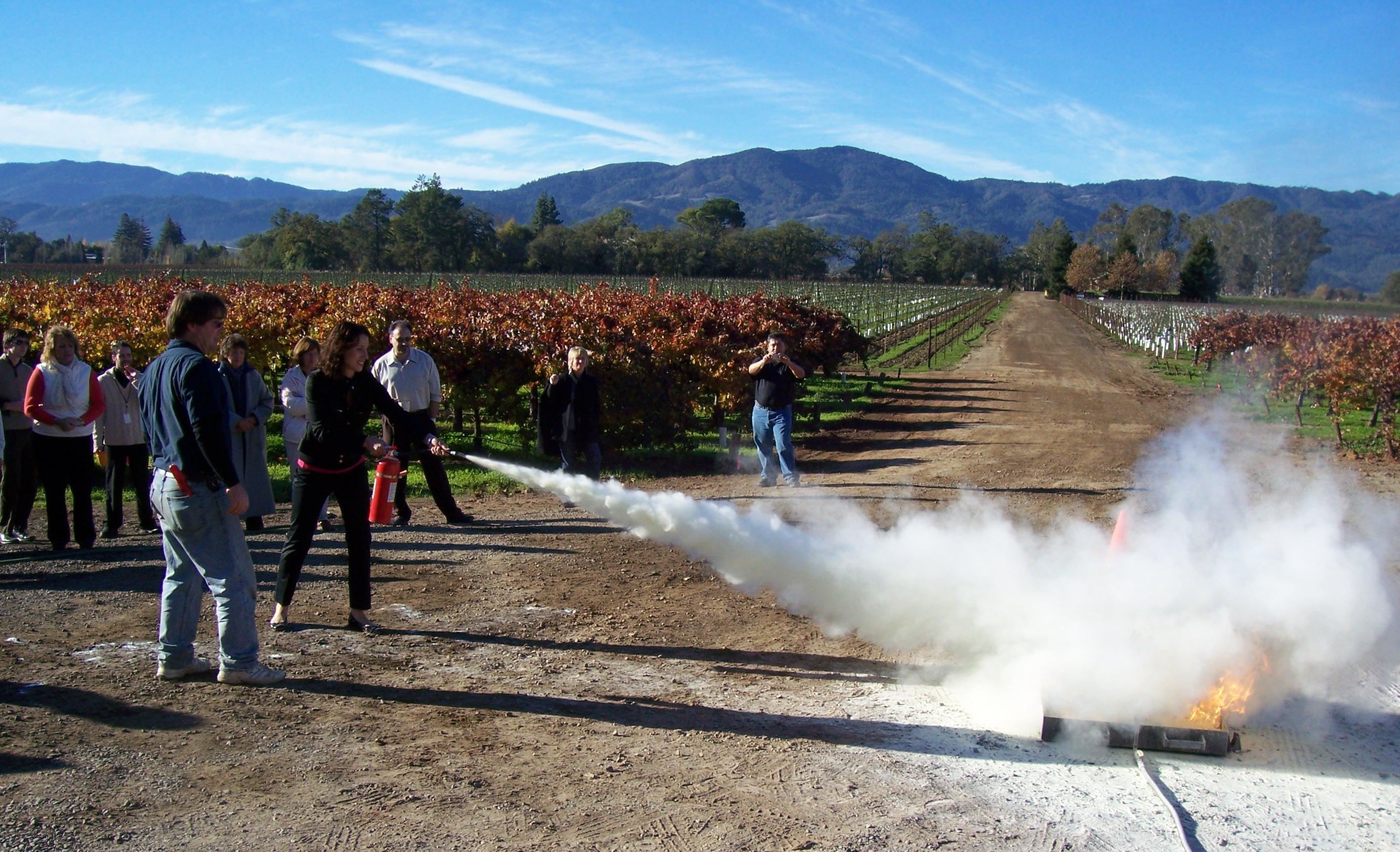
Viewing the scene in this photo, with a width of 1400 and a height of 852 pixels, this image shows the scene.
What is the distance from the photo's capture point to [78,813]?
400cm

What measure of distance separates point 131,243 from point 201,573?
5256 inches

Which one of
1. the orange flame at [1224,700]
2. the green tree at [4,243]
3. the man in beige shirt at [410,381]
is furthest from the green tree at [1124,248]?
the green tree at [4,243]

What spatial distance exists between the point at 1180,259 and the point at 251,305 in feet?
407

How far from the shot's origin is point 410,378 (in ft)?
29.3

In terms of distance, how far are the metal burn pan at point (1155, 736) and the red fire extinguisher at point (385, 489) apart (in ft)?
14.8

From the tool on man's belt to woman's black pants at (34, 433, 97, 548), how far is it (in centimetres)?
436

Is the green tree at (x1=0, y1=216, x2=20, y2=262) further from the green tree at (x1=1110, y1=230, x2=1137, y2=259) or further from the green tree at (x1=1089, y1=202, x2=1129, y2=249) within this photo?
the green tree at (x1=1089, y1=202, x2=1129, y2=249)

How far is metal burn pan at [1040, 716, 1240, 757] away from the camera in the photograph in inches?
194

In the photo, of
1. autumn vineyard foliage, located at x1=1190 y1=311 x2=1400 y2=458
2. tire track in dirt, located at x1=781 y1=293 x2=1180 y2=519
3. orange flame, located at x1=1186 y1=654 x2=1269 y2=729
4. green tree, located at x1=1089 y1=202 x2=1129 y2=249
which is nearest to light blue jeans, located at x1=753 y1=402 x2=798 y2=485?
tire track in dirt, located at x1=781 y1=293 x2=1180 y2=519

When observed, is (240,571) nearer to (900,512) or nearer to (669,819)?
(669,819)

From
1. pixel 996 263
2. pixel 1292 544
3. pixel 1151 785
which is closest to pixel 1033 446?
pixel 1292 544

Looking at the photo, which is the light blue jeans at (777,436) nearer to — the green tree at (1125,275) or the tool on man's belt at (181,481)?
the tool on man's belt at (181,481)

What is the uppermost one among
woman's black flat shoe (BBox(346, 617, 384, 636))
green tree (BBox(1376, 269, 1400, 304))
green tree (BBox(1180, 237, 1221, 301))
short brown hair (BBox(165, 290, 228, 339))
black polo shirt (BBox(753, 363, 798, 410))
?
green tree (BBox(1180, 237, 1221, 301))

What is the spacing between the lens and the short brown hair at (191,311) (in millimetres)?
5066
